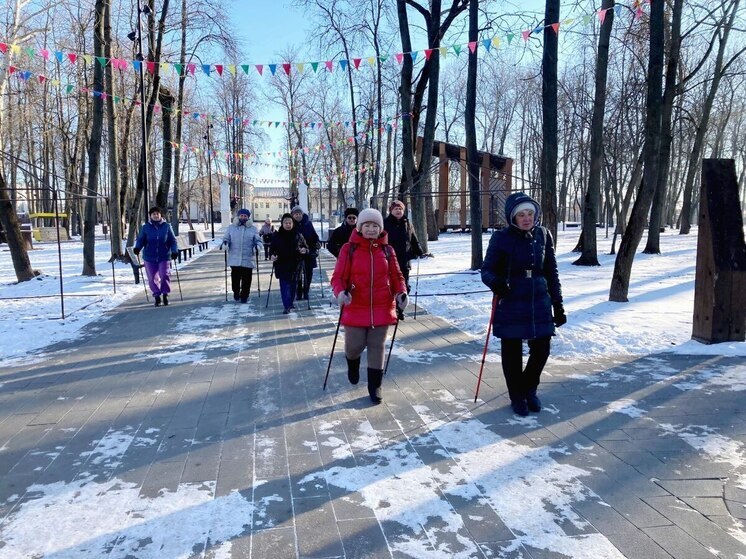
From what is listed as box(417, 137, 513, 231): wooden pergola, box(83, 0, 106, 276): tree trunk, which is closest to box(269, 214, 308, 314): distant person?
box(83, 0, 106, 276): tree trunk

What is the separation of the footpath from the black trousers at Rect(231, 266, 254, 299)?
166 inches

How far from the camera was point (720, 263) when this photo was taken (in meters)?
6.28

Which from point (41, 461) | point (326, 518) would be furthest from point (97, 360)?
point (326, 518)

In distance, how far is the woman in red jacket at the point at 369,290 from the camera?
15.6 ft

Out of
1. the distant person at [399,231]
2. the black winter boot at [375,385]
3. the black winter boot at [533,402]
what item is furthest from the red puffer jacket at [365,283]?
the distant person at [399,231]

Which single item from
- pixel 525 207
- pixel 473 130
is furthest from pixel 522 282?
pixel 473 130

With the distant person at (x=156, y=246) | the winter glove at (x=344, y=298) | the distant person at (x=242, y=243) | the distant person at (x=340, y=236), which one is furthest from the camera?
the distant person at (x=242, y=243)

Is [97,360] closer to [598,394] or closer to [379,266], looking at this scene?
[379,266]

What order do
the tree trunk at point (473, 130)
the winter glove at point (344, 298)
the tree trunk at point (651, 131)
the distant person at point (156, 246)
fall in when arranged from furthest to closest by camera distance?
the tree trunk at point (473, 130), the distant person at point (156, 246), the tree trunk at point (651, 131), the winter glove at point (344, 298)

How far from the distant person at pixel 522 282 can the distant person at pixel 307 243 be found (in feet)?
20.1

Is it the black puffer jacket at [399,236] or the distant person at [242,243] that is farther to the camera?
the distant person at [242,243]

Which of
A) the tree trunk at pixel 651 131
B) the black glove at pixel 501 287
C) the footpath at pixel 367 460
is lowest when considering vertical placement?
the footpath at pixel 367 460

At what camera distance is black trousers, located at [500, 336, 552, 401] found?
173 inches

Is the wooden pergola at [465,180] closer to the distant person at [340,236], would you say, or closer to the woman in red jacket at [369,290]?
the distant person at [340,236]
